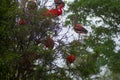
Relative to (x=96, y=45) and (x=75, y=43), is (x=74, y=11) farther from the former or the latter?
(x=75, y=43)

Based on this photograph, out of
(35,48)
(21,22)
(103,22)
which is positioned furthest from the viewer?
(103,22)

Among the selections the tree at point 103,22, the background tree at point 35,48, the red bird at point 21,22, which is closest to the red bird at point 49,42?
the background tree at point 35,48

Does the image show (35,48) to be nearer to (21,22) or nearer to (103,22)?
(21,22)

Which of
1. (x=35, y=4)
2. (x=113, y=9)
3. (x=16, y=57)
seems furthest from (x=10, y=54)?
(x=113, y=9)

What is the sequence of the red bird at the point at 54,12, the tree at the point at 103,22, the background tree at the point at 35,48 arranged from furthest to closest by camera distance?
the tree at the point at 103,22, the red bird at the point at 54,12, the background tree at the point at 35,48

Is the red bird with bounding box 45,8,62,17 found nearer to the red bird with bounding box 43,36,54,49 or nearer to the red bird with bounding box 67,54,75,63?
the red bird with bounding box 43,36,54,49

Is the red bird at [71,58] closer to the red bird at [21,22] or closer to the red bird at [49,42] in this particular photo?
the red bird at [49,42]

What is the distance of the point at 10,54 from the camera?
625 cm

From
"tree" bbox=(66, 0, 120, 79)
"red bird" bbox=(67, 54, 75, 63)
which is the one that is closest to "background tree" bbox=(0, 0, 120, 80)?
"red bird" bbox=(67, 54, 75, 63)

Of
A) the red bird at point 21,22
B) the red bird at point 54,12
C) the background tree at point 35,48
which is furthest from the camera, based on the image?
the red bird at point 54,12

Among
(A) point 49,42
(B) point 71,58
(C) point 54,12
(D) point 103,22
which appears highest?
(C) point 54,12

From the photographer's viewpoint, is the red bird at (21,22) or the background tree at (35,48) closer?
the background tree at (35,48)

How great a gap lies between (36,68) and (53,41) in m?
0.60

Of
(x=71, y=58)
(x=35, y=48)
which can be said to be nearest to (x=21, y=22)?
(x=35, y=48)
